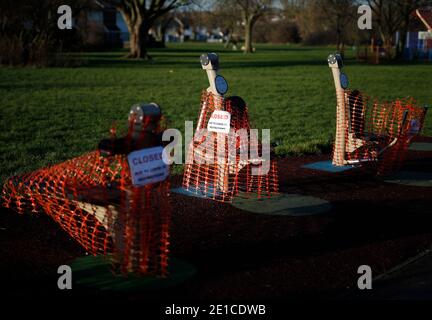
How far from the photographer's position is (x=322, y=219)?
6.84 m

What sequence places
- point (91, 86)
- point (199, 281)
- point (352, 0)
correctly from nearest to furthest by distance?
point (199, 281)
point (91, 86)
point (352, 0)

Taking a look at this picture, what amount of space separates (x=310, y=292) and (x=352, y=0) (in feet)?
195

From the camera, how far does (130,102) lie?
18938mm

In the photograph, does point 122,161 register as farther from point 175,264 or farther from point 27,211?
point 27,211

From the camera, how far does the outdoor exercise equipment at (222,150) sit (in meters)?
7.75

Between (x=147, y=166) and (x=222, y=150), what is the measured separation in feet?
10.4

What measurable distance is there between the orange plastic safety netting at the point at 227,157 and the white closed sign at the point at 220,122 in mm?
456

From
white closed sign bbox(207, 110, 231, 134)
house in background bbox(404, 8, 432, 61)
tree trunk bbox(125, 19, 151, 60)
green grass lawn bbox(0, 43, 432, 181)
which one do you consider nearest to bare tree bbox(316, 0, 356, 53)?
house in background bbox(404, 8, 432, 61)

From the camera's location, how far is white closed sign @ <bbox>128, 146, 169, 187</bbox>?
4548 millimetres

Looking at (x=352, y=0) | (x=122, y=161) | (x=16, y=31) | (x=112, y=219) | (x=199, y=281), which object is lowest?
(x=199, y=281)

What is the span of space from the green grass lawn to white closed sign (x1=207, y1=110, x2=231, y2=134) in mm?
967

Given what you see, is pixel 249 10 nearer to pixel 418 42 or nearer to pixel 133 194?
pixel 418 42

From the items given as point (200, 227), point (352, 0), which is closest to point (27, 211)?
point (200, 227)

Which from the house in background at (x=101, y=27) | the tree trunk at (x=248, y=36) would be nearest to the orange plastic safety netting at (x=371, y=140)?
the house in background at (x=101, y=27)
